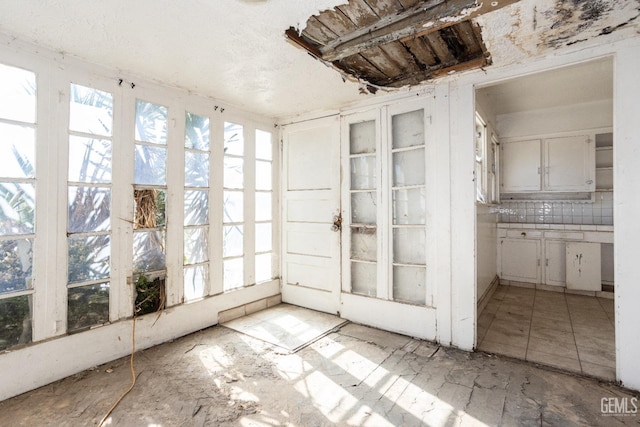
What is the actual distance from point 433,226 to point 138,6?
2.76 meters

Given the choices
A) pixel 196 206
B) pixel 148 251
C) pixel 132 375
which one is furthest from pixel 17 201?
pixel 132 375

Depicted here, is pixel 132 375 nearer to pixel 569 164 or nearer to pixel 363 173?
pixel 363 173

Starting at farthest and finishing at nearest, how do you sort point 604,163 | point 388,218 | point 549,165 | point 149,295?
point 549,165
point 604,163
point 388,218
point 149,295

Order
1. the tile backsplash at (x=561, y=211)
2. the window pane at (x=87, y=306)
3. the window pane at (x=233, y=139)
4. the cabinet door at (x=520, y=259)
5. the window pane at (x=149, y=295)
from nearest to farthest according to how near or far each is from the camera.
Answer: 1. the window pane at (x=87, y=306)
2. the window pane at (x=149, y=295)
3. the window pane at (x=233, y=139)
4. the tile backsplash at (x=561, y=211)
5. the cabinet door at (x=520, y=259)

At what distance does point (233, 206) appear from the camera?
347cm

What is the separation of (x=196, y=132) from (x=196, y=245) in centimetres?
117

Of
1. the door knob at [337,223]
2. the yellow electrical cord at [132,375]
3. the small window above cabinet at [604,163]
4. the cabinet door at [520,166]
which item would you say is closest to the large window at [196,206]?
the yellow electrical cord at [132,375]

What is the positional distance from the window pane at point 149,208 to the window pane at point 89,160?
0.93 ft

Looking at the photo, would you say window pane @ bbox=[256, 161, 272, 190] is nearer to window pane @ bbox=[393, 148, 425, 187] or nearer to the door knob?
the door knob

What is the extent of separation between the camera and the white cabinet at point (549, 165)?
4366 mm

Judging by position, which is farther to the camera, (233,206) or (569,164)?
(569,164)

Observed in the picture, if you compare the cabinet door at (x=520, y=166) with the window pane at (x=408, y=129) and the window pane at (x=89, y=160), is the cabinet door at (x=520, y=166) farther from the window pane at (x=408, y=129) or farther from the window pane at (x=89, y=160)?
the window pane at (x=89, y=160)

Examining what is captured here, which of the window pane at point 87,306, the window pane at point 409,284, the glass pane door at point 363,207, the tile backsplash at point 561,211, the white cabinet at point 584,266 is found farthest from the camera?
the tile backsplash at point 561,211

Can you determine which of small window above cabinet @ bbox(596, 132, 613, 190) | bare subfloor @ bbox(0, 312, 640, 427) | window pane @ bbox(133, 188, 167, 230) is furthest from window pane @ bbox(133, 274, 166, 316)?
small window above cabinet @ bbox(596, 132, 613, 190)
